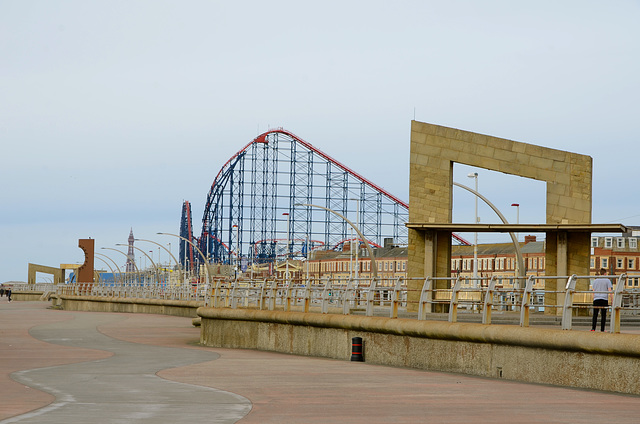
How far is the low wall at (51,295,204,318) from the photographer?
4555 cm

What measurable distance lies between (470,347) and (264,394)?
191 inches

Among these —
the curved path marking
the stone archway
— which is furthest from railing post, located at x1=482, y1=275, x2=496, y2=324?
the stone archway

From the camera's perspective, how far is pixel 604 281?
15891 millimetres

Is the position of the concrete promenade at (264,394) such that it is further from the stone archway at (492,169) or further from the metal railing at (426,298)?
the stone archway at (492,169)

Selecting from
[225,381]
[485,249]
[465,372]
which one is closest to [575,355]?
[465,372]

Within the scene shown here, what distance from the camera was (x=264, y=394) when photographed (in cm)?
1138

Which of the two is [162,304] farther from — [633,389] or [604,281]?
[633,389]

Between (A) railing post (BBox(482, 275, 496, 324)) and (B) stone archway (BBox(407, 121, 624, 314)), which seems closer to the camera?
(A) railing post (BBox(482, 275, 496, 324))

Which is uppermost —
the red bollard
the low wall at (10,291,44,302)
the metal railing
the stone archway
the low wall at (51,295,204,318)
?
the stone archway

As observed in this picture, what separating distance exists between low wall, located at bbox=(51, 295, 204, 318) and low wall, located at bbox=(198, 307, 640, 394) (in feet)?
67.4

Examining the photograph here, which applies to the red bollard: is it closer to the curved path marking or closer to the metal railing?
the metal railing

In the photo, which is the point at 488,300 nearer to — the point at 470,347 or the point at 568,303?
the point at 470,347

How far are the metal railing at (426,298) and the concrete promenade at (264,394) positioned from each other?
126 cm

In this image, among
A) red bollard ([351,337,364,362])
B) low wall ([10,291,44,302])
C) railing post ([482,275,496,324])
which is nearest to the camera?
railing post ([482,275,496,324])
